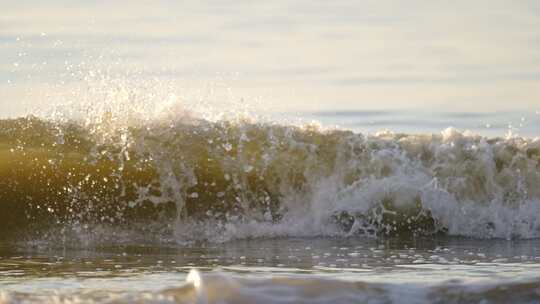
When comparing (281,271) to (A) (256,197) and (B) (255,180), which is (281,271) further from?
(B) (255,180)

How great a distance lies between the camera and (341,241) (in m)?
9.29

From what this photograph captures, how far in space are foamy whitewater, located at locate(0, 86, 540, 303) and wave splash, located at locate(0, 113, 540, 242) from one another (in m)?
0.01

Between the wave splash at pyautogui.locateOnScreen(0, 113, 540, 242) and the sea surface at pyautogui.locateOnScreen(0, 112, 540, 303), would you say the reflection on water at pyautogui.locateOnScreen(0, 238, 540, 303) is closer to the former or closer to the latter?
the sea surface at pyautogui.locateOnScreen(0, 112, 540, 303)

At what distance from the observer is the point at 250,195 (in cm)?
1051

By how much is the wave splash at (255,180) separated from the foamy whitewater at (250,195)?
1cm

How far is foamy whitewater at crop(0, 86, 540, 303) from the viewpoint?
322 inches

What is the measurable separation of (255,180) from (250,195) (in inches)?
10.7

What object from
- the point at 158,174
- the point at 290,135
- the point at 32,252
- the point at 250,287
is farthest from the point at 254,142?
the point at 250,287

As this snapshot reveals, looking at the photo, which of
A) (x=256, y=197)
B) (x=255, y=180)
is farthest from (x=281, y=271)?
(x=255, y=180)

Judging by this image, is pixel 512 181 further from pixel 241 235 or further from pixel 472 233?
pixel 241 235

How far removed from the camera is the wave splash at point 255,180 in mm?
10070

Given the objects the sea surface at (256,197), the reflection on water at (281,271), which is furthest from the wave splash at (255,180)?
the reflection on water at (281,271)

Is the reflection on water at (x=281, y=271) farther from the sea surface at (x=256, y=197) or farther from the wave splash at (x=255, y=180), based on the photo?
the wave splash at (x=255, y=180)

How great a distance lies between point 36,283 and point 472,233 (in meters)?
4.68
